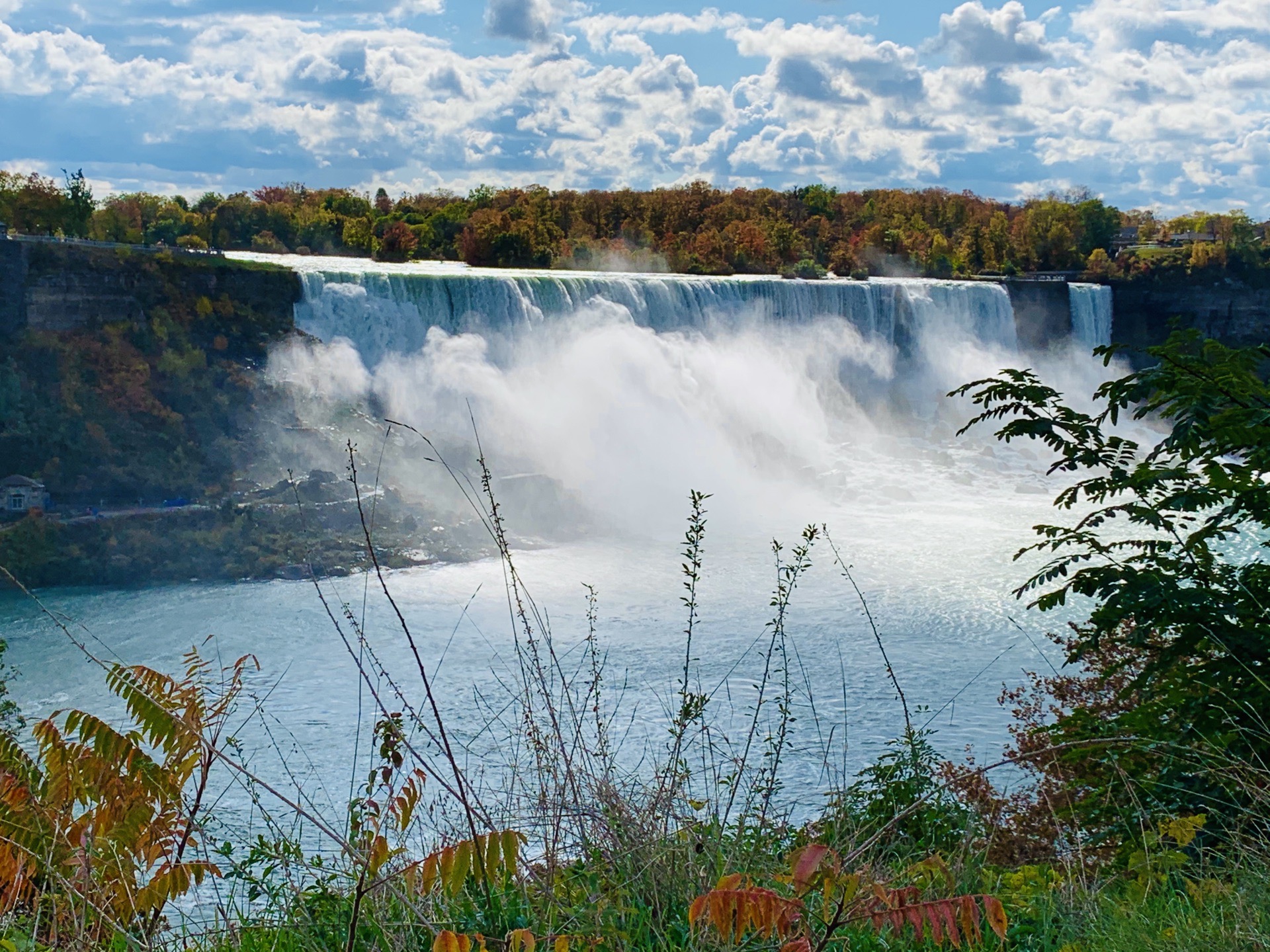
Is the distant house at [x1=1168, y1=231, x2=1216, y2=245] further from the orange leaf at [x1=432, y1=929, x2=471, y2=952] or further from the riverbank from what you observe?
the orange leaf at [x1=432, y1=929, x2=471, y2=952]

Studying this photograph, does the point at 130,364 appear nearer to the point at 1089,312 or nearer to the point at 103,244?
the point at 103,244

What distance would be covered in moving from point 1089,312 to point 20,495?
1286 inches

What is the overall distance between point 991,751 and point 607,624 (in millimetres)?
6187

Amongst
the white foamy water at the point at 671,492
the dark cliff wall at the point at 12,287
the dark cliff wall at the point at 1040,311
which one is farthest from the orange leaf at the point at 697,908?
the dark cliff wall at the point at 1040,311

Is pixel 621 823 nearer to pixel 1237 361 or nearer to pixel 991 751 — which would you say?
pixel 1237 361

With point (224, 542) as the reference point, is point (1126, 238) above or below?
above

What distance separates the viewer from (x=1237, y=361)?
452 centimetres

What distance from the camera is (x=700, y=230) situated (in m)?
51.4

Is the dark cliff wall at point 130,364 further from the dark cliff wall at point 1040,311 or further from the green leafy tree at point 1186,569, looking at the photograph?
the dark cliff wall at point 1040,311

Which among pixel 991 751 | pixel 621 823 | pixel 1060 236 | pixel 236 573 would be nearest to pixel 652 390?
pixel 236 573

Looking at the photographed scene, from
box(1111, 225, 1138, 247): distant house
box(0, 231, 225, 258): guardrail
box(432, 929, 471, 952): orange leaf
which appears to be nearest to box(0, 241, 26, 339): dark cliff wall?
box(0, 231, 225, 258): guardrail

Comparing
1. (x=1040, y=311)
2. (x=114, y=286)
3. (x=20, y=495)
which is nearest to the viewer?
(x=20, y=495)

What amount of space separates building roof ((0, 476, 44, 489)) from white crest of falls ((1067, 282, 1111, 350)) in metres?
31.0

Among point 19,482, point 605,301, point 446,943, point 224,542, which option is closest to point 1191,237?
point 605,301
